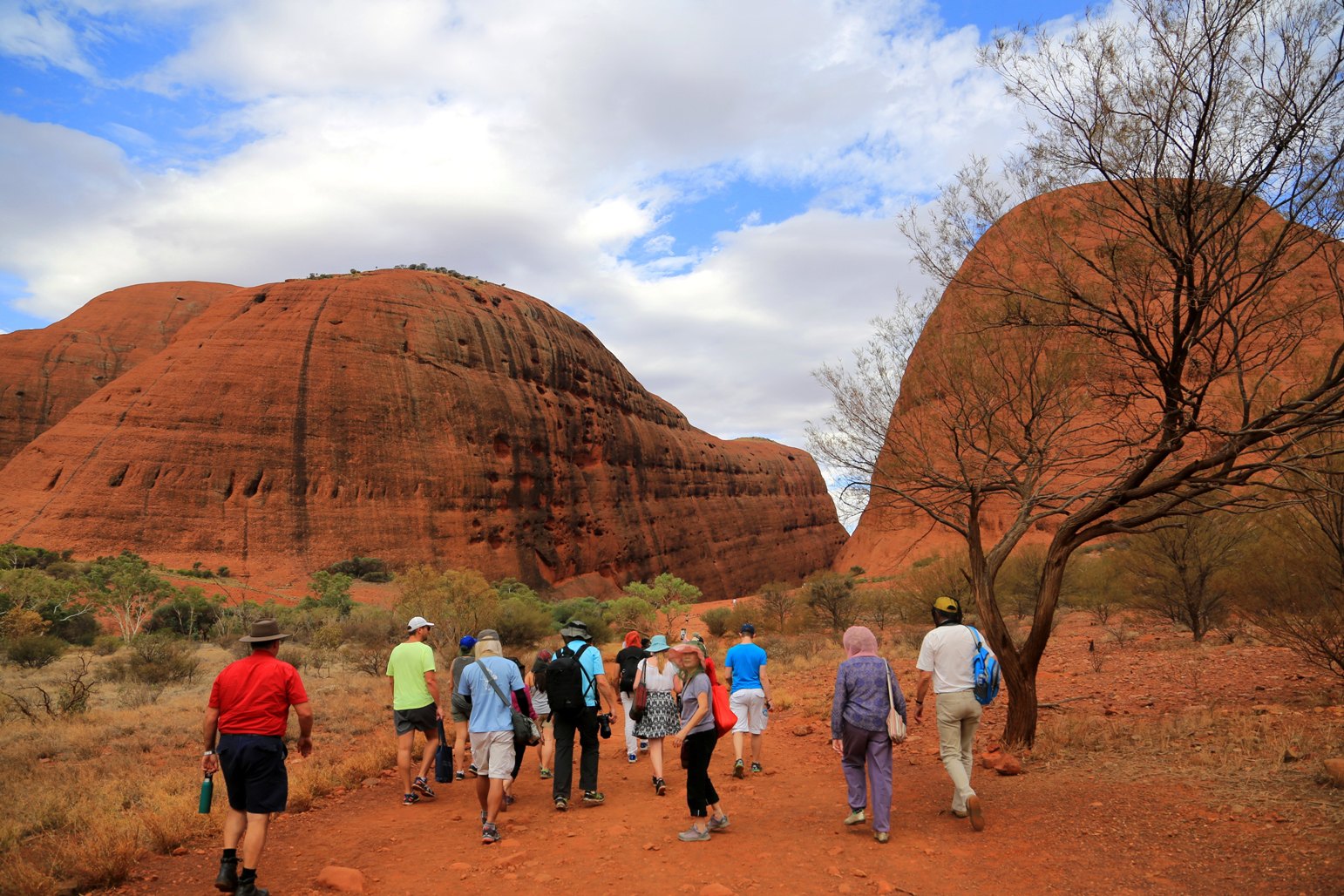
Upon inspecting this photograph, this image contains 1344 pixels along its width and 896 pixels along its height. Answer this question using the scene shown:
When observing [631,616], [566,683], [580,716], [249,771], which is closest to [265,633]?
[249,771]

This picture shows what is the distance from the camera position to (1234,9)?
6.25 m

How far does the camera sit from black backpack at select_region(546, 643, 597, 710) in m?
7.18

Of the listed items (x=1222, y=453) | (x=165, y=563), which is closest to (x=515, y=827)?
(x=1222, y=453)

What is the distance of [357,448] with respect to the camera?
129 ft

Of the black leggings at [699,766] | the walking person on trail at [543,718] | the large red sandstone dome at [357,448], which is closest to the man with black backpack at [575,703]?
the walking person on trail at [543,718]

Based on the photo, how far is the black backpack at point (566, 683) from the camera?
7.18m

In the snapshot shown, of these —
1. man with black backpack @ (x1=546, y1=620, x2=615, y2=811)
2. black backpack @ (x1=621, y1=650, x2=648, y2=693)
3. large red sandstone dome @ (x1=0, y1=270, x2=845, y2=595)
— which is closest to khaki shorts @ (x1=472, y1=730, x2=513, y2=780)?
man with black backpack @ (x1=546, y1=620, x2=615, y2=811)

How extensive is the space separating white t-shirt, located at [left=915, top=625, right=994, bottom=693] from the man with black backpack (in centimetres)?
302

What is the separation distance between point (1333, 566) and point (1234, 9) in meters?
6.42

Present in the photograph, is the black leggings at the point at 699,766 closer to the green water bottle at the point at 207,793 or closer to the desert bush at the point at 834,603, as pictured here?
the green water bottle at the point at 207,793

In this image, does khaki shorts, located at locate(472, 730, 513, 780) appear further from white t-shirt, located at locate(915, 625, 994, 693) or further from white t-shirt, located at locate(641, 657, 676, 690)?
white t-shirt, located at locate(915, 625, 994, 693)

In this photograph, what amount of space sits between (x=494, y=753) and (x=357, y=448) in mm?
35858

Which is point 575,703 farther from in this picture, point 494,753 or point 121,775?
point 121,775

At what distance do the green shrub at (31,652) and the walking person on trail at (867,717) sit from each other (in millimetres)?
17928
